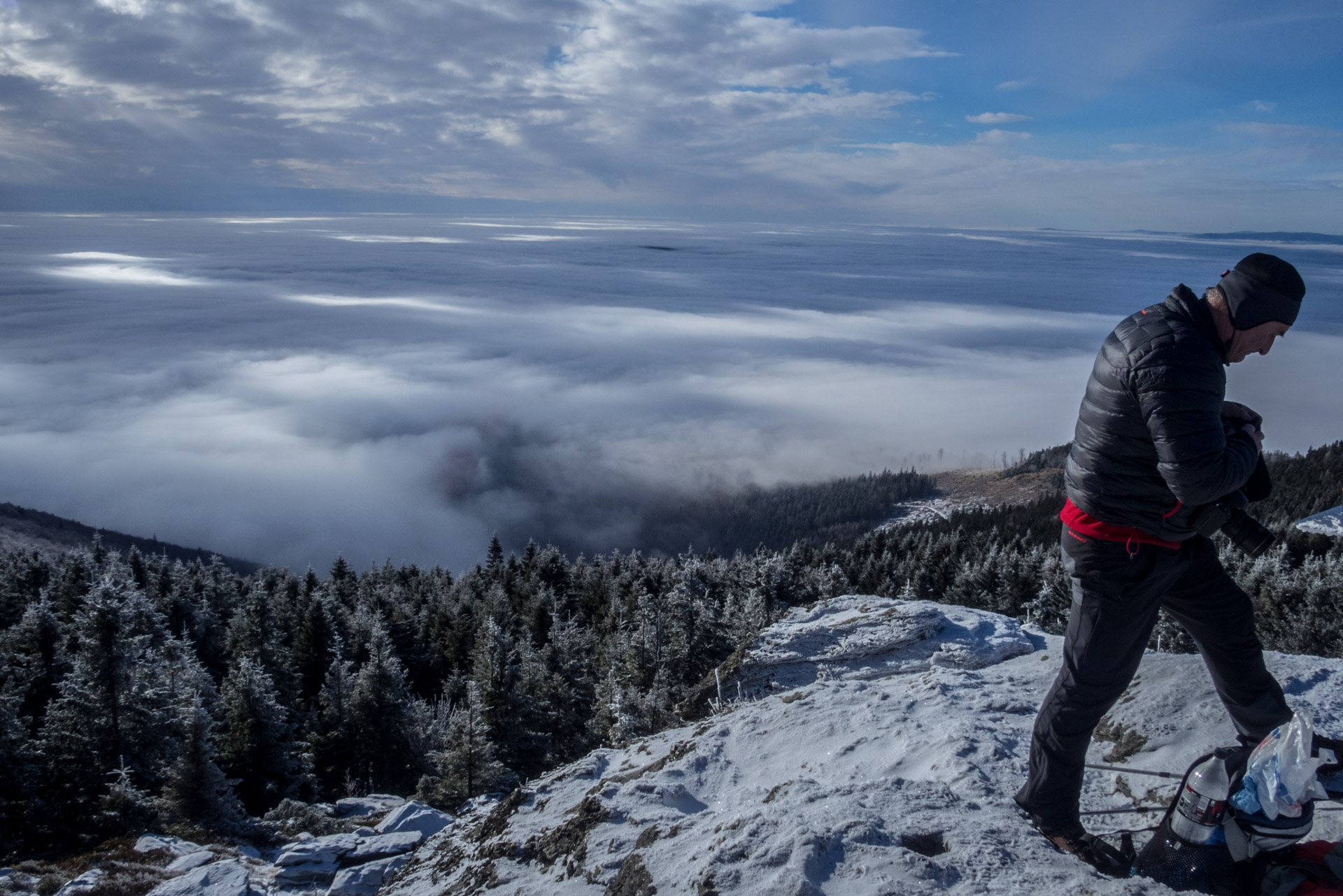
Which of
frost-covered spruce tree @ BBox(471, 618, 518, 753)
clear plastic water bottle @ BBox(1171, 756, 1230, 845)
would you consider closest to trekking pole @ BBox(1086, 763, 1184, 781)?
clear plastic water bottle @ BBox(1171, 756, 1230, 845)

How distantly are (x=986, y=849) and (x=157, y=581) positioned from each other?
2485 inches

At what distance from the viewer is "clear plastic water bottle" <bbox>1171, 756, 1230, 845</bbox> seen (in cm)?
417

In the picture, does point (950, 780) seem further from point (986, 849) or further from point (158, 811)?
point (158, 811)

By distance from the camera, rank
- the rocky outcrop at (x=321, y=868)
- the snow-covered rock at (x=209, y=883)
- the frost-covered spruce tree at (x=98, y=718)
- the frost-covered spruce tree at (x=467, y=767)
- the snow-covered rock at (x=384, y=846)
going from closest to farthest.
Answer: the rocky outcrop at (x=321, y=868) → the snow-covered rock at (x=209, y=883) → the snow-covered rock at (x=384, y=846) → the frost-covered spruce tree at (x=98, y=718) → the frost-covered spruce tree at (x=467, y=767)

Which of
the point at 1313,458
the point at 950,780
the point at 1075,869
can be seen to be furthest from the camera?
the point at 1313,458

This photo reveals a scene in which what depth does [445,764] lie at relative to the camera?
80.8 feet

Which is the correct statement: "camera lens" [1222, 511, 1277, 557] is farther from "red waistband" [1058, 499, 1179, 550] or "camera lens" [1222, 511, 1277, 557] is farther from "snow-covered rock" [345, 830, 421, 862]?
"snow-covered rock" [345, 830, 421, 862]

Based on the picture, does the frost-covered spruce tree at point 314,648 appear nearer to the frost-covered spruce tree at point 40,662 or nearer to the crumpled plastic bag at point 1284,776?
the frost-covered spruce tree at point 40,662

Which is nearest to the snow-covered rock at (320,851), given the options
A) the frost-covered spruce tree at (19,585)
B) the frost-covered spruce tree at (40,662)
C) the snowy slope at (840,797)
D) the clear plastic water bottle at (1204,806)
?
the snowy slope at (840,797)

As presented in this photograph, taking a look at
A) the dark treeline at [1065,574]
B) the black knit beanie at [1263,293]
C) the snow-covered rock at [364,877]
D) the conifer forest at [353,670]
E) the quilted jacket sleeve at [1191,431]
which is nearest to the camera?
the quilted jacket sleeve at [1191,431]

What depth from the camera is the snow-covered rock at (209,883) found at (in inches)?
320

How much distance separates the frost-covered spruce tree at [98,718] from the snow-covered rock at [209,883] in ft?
59.5

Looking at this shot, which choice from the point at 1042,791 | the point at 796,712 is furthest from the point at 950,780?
the point at 796,712

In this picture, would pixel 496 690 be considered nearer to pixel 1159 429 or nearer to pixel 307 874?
pixel 307 874
